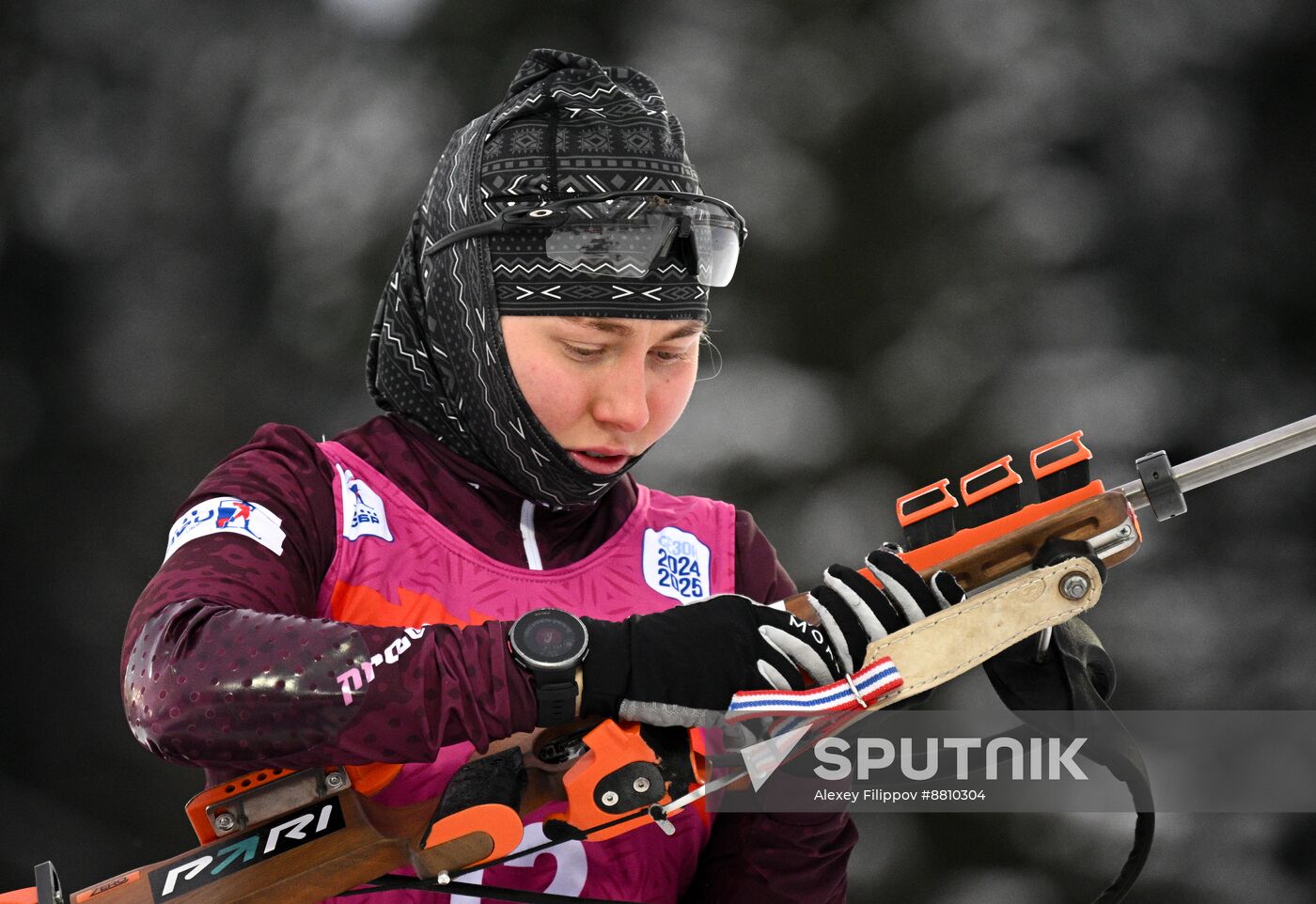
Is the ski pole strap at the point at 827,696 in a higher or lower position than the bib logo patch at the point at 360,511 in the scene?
lower

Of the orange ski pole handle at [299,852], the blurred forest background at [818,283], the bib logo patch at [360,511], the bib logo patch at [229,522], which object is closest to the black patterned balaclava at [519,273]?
the bib logo patch at [360,511]

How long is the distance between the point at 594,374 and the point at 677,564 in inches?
9.8

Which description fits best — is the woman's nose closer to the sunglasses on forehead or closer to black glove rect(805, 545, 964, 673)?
the sunglasses on forehead

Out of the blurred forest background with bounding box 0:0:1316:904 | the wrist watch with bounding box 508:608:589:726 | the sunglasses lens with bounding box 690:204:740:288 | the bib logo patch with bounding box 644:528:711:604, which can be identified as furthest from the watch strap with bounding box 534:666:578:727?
the blurred forest background with bounding box 0:0:1316:904

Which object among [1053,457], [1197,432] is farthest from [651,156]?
[1197,432]

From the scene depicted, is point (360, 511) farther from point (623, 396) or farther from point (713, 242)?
point (713, 242)

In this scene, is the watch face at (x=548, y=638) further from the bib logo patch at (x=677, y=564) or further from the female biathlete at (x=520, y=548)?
the bib logo patch at (x=677, y=564)

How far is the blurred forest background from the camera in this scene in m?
2.10

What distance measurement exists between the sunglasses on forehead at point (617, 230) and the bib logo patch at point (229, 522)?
33 cm

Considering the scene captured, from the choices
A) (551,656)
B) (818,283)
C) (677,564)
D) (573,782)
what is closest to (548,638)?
(551,656)

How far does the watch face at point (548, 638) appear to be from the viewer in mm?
1092

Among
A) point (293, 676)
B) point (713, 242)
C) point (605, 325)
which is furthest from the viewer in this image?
point (713, 242)

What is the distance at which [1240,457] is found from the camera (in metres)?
1.24

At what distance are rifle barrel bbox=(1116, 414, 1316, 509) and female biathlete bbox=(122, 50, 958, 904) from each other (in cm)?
20
